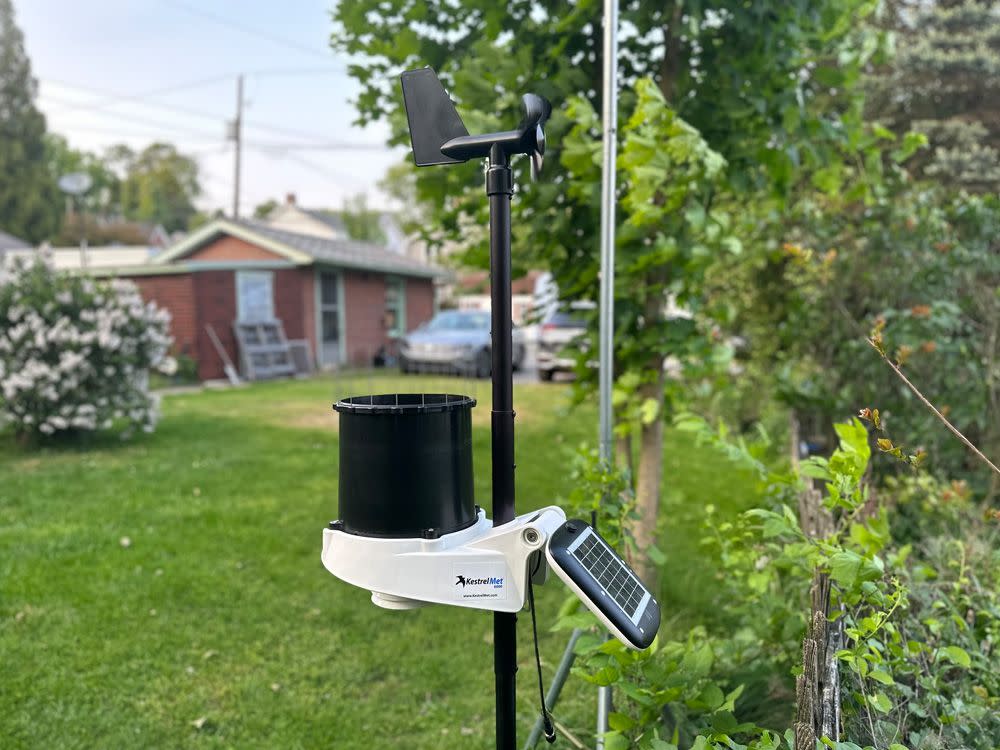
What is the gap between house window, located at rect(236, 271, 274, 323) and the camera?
13.2 meters

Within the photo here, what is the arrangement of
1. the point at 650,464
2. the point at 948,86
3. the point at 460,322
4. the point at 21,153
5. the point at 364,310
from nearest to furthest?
1. the point at 650,464
2. the point at 948,86
3. the point at 460,322
4. the point at 364,310
5. the point at 21,153

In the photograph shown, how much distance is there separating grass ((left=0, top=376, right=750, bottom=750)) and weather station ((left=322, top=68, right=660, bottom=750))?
0.52 metres

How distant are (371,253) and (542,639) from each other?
1671 cm

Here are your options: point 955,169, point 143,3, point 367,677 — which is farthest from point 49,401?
point 143,3

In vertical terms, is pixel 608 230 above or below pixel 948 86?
below

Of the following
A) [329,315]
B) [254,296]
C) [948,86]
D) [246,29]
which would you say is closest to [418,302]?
[329,315]

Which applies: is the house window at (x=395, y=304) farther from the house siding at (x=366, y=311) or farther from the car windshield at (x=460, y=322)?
the car windshield at (x=460, y=322)

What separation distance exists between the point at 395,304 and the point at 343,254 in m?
2.23

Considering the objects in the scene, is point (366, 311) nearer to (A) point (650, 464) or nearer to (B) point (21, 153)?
(A) point (650, 464)

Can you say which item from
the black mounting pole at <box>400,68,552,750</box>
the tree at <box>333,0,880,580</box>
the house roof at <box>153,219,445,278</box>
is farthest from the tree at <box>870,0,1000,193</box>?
the house roof at <box>153,219,445,278</box>

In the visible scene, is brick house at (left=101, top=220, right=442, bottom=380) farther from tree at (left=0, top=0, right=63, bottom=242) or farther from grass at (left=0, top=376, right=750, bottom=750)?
tree at (left=0, top=0, right=63, bottom=242)

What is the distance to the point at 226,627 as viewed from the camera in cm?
302

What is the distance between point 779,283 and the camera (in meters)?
6.21

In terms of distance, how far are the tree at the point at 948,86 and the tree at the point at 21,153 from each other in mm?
37726
